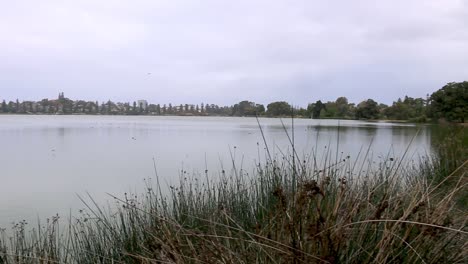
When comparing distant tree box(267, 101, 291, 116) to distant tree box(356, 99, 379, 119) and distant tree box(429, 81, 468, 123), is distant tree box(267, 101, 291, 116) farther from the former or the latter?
distant tree box(356, 99, 379, 119)

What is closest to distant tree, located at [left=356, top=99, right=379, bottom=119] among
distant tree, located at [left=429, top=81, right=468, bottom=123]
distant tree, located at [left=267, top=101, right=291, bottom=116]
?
distant tree, located at [left=429, top=81, right=468, bottom=123]

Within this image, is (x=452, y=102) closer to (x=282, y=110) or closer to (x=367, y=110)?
(x=367, y=110)

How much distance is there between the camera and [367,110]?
74.8 metres

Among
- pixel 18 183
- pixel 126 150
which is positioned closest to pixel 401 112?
pixel 126 150

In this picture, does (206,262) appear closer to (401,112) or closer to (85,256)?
(85,256)

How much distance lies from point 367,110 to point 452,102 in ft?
100

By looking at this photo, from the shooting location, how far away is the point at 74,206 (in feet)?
24.0

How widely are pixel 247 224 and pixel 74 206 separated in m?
4.74

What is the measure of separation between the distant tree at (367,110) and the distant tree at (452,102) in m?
26.4

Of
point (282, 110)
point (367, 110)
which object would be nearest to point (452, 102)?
point (367, 110)

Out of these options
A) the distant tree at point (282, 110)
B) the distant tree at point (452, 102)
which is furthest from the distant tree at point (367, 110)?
the distant tree at point (282, 110)

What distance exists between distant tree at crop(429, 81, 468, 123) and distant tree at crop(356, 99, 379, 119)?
26.4 meters

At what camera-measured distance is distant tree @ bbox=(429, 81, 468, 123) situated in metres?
42.8

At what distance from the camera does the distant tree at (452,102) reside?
42.8 metres
